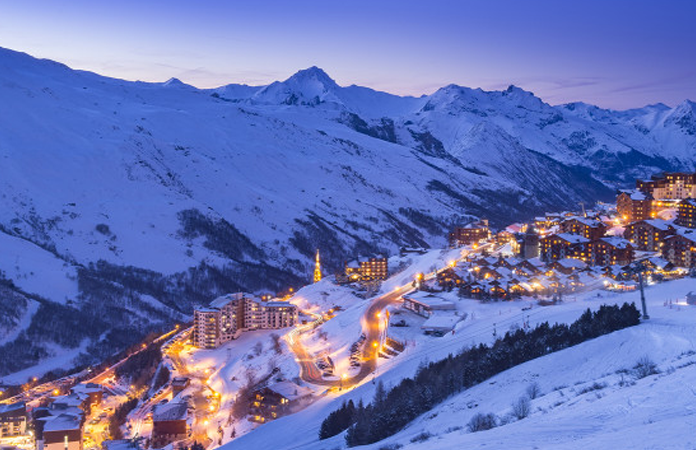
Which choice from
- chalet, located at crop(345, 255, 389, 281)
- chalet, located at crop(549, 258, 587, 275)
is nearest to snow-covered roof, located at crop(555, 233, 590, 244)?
chalet, located at crop(549, 258, 587, 275)

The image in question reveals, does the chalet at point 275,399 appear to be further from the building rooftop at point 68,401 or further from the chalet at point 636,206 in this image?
the chalet at point 636,206

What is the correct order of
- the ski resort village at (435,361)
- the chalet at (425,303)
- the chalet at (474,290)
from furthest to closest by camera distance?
the chalet at (474,290) < the chalet at (425,303) < the ski resort village at (435,361)

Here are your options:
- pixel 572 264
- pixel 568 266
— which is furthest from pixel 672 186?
pixel 568 266

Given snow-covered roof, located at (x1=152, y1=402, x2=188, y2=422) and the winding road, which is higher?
the winding road

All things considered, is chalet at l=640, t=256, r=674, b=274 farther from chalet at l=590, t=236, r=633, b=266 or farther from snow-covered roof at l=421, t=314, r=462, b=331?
snow-covered roof at l=421, t=314, r=462, b=331

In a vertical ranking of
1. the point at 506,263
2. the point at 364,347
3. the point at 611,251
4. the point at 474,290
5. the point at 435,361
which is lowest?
the point at 364,347

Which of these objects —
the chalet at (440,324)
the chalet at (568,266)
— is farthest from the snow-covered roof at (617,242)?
the chalet at (440,324)

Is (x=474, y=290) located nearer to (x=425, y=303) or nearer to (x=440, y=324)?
(x=425, y=303)
